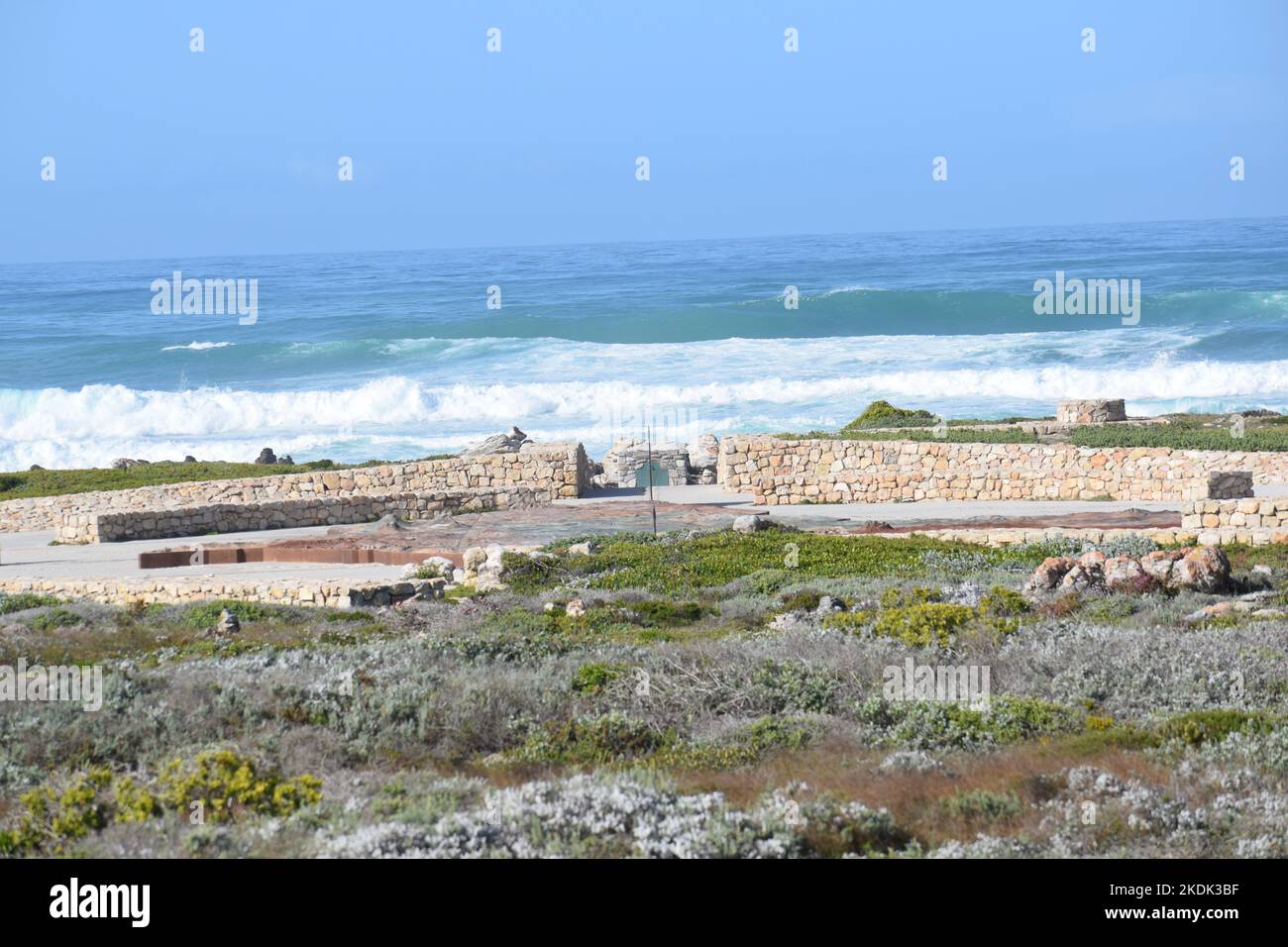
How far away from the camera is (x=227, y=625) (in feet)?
46.4

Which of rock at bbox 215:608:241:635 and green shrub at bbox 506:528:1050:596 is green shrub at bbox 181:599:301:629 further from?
green shrub at bbox 506:528:1050:596

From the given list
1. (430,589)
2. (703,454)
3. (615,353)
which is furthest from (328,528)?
(615,353)

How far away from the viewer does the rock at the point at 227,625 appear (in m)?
14.0

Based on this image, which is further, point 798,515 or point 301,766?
point 798,515

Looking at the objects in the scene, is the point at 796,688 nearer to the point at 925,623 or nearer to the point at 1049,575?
the point at 925,623

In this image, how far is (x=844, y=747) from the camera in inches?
351

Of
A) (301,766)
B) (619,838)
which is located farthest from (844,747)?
(301,766)

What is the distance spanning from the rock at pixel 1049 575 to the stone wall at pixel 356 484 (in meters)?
12.7

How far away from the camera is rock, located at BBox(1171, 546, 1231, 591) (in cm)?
1380

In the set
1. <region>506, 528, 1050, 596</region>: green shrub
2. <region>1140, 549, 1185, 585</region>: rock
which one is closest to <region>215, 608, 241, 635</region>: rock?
<region>506, 528, 1050, 596</region>: green shrub

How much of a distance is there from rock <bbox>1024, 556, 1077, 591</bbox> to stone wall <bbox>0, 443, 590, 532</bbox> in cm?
1275

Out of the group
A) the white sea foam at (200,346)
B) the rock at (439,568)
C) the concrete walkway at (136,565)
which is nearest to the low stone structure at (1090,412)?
the concrete walkway at (136,565)
